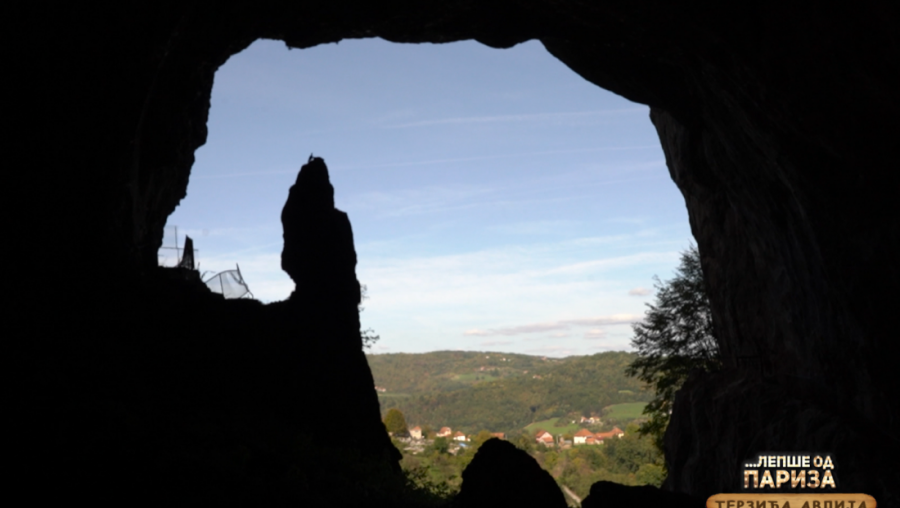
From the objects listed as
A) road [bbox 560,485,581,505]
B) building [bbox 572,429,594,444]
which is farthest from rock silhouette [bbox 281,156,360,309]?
building [bbox 572,429,594,444]

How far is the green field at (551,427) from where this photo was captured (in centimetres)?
16865

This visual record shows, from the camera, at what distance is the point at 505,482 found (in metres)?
11.1

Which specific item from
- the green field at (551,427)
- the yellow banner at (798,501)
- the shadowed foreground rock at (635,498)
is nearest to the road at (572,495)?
the green field at (551,427)

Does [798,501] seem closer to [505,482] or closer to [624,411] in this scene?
[505,482]

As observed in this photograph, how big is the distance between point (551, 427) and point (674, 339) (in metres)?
151

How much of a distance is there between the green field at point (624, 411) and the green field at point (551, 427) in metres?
11.8

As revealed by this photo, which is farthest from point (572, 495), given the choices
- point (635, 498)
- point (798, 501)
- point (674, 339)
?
point (635, 498)

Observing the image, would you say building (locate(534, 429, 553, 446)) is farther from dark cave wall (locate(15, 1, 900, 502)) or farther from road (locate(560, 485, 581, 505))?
dark cave wall (locate(15, 1, 900, 502))

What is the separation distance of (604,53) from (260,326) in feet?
53.6

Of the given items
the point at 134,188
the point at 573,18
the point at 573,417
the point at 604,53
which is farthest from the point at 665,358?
the point at 573,417

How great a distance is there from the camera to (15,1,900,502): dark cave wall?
10.5 m

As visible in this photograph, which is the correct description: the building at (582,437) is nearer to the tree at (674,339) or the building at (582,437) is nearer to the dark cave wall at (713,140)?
the tree at (674,339)

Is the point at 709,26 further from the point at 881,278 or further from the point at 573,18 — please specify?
the point at 881,278

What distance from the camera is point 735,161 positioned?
53.2 ft
